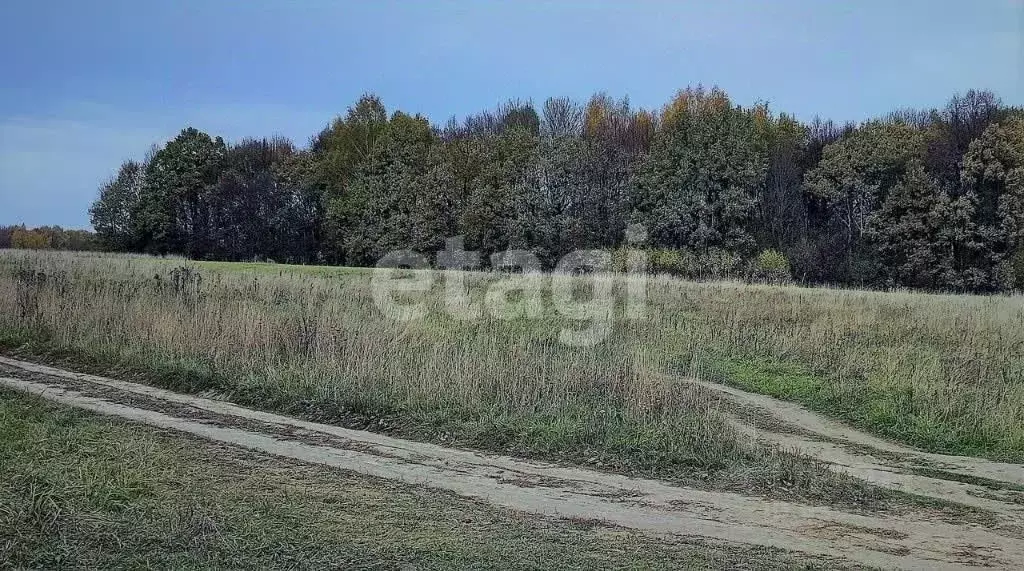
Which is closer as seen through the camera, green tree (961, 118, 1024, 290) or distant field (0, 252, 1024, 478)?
distant field (0, 252, 1024, 478)

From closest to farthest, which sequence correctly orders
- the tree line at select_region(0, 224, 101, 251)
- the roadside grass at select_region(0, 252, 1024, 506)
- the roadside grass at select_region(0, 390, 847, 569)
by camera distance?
the roadside grass at select_region(0, 390, 847, 569) → the roadside grass at select_region(0, 252, 1024, 506) → the tree line at select_region(0, 224, 101, 251)

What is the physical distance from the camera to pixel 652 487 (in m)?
7.13

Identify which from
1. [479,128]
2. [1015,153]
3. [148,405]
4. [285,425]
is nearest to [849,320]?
[285,425]

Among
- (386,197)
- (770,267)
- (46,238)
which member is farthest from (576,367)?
(46,238)

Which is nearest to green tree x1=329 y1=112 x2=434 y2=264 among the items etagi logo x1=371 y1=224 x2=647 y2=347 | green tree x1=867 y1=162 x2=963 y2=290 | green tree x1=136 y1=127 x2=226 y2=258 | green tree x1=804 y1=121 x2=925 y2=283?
green tree x1=136 y1=127 x2=226 y2=258

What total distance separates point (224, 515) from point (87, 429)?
342cm

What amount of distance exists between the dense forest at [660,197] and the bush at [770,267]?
0.42 ft

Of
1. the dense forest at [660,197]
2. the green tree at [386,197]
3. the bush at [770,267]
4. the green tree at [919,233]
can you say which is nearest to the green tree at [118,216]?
the dense forest at [660,197]

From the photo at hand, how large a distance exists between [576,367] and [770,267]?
30416 mm

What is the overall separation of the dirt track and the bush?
2945 cm

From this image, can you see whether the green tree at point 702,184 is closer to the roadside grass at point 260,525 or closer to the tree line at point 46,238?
the roadside grass at point 260,525

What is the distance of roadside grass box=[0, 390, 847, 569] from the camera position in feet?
16.3

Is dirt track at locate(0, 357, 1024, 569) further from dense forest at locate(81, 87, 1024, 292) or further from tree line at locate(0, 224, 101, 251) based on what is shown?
tree line at locate(0, 224, 101, 251)

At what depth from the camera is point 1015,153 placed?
34156mm
